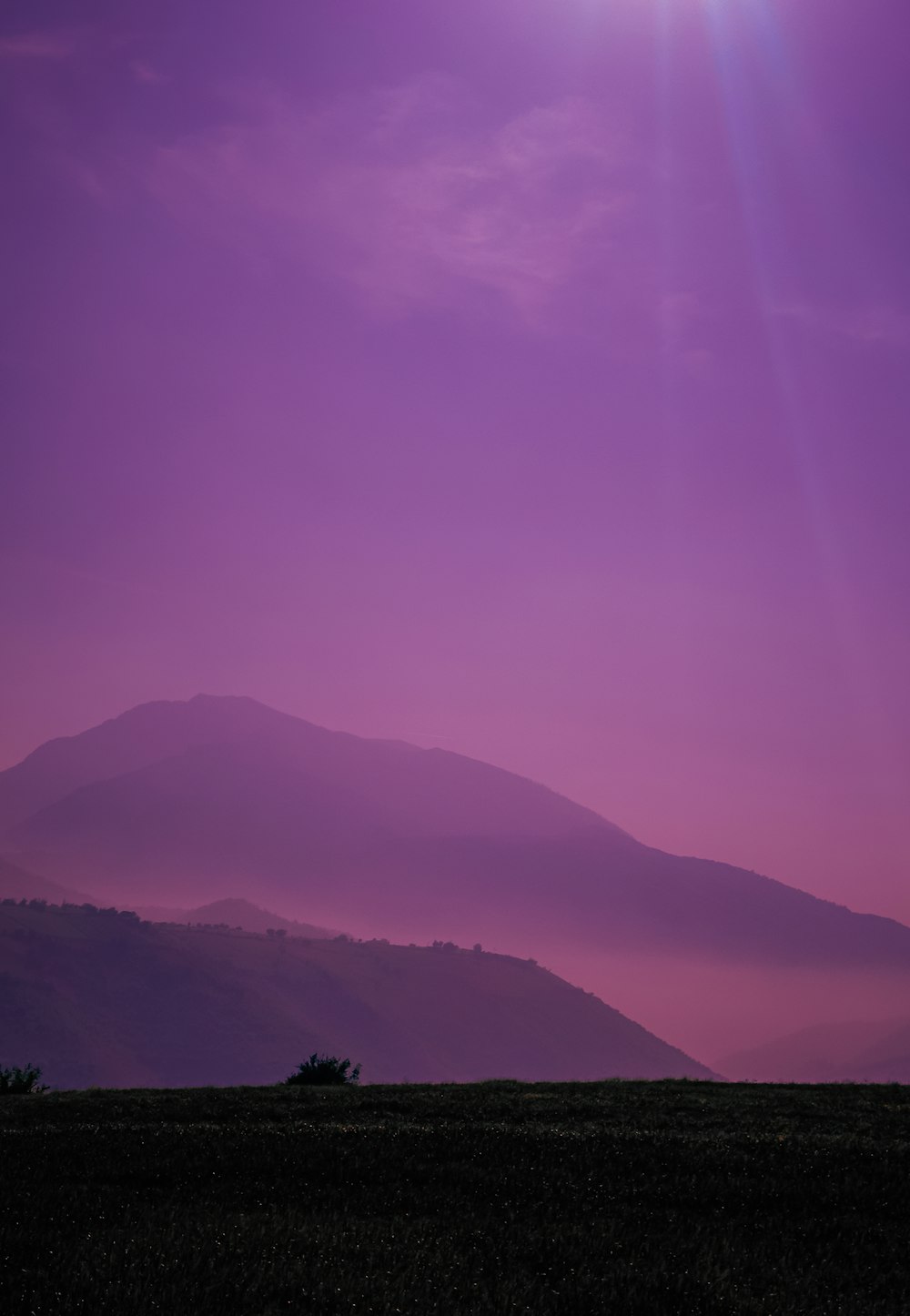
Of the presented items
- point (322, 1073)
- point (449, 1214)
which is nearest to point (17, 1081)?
point (322, 1073)

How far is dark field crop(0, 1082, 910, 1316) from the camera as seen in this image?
29.6 feet

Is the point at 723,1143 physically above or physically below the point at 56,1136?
above

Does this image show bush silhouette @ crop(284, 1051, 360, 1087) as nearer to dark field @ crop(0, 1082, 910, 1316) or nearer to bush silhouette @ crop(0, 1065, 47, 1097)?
bush silhouette @ crop(0, 1065, 47, 1097)

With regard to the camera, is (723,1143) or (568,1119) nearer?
(723,1143)

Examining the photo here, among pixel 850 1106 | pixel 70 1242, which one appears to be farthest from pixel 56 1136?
pixel 850 1106

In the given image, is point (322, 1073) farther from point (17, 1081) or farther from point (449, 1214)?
point (449, 1214)

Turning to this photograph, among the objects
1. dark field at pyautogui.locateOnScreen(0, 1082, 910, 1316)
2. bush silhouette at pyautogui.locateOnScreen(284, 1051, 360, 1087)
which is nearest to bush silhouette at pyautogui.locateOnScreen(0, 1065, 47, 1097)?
bush silhouette at pyautogui.locateOnScreen(284, 1051, 360, 1087)

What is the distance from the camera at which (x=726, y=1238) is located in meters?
11.1

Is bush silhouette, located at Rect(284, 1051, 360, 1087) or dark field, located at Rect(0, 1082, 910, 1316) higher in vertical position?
dark field, located at Rect(0, 1082, 910, 1316)

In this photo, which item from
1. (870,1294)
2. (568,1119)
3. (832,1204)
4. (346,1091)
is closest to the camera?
(870,1294)

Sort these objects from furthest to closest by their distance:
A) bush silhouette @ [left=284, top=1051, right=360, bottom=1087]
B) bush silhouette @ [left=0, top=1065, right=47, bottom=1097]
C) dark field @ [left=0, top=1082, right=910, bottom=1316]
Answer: bush silhouette @ [left=284, top=1051, right=360, bottom=1087]
bush silhouette @ [left=0, top=1065, right=47, bottom=1097]
dark field @ [left=0, top=1082, right=910, bottom=1316]

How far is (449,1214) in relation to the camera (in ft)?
37.8

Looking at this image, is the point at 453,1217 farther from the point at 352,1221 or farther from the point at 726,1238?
the point at 726,1238

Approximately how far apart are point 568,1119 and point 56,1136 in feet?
28.4
